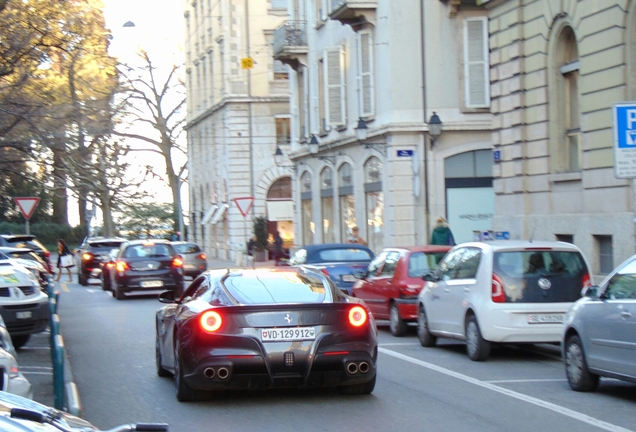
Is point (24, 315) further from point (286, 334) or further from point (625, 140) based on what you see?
point (625, 140)

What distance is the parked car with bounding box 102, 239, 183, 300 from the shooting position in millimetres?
28219

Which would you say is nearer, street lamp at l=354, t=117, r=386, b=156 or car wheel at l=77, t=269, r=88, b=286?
street lamp at l=354, t=117, r=386, b=156

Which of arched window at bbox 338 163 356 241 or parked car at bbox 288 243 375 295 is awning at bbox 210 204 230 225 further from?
parked car at bbox 288 243 375 295

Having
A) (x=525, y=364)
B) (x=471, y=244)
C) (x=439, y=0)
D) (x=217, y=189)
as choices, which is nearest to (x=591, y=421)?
(x=525, y=364)

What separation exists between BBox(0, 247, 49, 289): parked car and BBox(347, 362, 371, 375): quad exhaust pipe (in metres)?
10.5

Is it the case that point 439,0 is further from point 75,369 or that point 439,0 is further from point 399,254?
point 75,369

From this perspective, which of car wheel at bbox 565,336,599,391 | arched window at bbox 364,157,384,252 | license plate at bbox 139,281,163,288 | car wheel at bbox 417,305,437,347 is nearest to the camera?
car wheel at bbox 565,336,599,391

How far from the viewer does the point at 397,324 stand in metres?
17.4

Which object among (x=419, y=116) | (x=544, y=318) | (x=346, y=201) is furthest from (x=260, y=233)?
(x=544, y=318)

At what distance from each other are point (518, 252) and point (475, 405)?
4066mm

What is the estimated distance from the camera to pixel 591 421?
9195 mm

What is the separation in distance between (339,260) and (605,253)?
5.44 m

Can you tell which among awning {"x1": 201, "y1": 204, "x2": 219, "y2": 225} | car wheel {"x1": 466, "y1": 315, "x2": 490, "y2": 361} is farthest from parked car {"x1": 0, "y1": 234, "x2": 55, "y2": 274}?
awning {"x1": 201, "y1": 204, "x2": 219, "y2": 225}

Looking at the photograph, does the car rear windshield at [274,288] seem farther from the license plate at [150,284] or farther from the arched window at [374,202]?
the arched window at [374,202]
